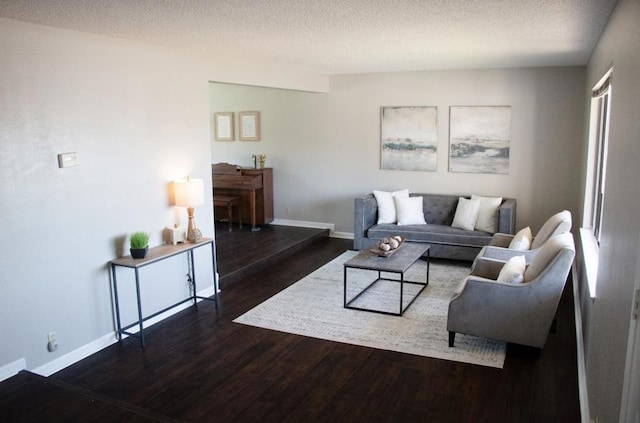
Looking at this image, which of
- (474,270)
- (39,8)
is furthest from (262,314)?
(39,8)

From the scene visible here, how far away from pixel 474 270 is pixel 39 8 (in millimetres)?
3726

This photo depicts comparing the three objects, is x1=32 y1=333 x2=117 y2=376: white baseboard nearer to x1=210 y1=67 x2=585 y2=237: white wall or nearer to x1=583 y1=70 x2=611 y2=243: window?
x1=583 y1=70 x2=611 y2=243: window

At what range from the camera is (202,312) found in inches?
193

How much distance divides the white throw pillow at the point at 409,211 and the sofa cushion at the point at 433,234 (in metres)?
0.12

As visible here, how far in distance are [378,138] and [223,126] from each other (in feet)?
8.97

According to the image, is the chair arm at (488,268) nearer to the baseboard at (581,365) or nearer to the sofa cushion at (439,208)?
the baseboard at (581,365)

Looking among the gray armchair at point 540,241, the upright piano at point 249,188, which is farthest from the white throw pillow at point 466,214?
the upright piano at point 249,188

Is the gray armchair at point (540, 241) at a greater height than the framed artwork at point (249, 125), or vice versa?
the framed artwork at point (249, 125)

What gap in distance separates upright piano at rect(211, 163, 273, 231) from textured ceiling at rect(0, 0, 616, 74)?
2885mm

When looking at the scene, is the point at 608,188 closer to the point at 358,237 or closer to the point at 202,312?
the point at 202,312

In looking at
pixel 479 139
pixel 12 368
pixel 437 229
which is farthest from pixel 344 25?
pixel 479 139

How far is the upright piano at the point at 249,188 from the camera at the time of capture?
8039mm

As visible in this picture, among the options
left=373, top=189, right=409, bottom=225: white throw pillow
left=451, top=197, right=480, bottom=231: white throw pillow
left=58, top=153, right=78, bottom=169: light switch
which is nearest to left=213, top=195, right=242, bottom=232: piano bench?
left=373, top=189, right=409, bottom=225: white throw pillow

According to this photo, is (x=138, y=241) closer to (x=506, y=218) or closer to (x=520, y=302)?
(x=520, y=302)
